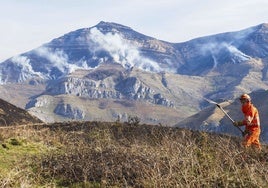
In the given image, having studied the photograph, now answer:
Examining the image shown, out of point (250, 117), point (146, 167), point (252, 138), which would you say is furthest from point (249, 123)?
point (146, 167)

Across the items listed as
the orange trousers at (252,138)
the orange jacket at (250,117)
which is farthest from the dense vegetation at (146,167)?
the orange jacket at (250,117)

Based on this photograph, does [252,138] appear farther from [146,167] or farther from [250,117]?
[146,167]

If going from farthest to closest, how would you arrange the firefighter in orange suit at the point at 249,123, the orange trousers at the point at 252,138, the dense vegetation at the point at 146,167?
the firefighter in orange suit at the point at 249,123 → the orange trousers at the point at 252,138 → the dense vegetation at the point at 146,167

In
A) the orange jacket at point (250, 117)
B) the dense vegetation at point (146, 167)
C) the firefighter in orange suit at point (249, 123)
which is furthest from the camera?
the orange jacket at point (250, 117)

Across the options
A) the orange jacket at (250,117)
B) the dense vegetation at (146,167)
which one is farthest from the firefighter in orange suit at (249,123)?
the dense vegetation at (146,167)

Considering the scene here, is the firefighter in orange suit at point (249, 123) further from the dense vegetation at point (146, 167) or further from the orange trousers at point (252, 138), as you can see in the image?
the dense vegetation at point (146, 167)

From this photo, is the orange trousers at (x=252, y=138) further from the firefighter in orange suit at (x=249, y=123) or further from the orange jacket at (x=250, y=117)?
the orange jacket at (x=250, y=117)

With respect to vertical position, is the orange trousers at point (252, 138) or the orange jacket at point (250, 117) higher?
the orange jacket at point (250, 117)

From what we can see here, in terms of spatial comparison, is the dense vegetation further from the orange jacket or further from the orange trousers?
the orange jacket

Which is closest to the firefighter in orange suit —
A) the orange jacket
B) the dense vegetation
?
the orange jacket

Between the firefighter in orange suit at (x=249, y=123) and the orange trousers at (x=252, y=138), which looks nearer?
the orange trousers at (x=252, y=138)

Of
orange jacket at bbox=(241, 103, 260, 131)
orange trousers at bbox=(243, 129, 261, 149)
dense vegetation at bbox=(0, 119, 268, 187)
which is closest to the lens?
dense vegetation at bbox=(0, 119, 268, 187)

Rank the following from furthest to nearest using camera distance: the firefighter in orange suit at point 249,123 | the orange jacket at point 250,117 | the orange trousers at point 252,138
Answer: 1. the orange jacket at point 250,117
2. the firefighter in orange suit at point 249,123
3. the orange trousers at point 252,138

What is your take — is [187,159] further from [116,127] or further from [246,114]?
[116,127]
